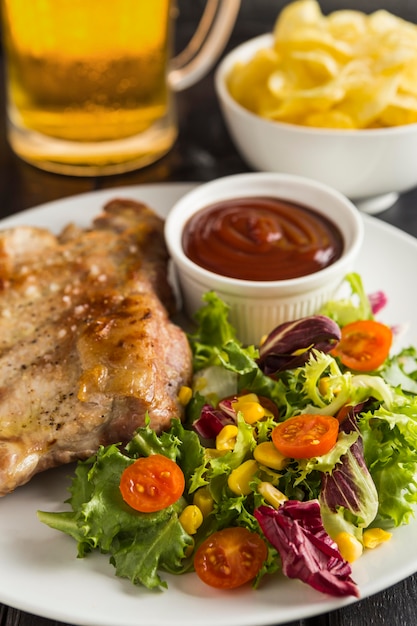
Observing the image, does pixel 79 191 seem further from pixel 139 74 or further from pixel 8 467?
pixel 8 467

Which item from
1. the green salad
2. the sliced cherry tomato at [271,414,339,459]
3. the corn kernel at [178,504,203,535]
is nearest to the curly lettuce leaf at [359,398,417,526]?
the green salad

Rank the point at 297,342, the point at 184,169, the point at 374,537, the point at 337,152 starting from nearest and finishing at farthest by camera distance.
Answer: the point at 374,537 < the point at 297,342 < the point at 337,152 < the point at 184,169

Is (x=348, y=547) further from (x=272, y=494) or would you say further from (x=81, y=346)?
(x=81, y=346)

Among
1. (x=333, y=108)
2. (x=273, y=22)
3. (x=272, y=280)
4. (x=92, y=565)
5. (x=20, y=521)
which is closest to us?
(x=92, y=565)

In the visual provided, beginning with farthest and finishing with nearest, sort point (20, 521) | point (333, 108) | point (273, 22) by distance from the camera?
point (273, 22) < point (333, 108) < point (20, 521)

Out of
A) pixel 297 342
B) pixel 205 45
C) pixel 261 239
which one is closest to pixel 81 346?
pixel 297 342

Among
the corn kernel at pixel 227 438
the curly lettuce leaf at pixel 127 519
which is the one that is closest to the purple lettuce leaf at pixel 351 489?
the corn kernel at pixel 227 438

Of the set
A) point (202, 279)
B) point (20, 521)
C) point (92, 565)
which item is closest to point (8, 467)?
point (20, 521)
